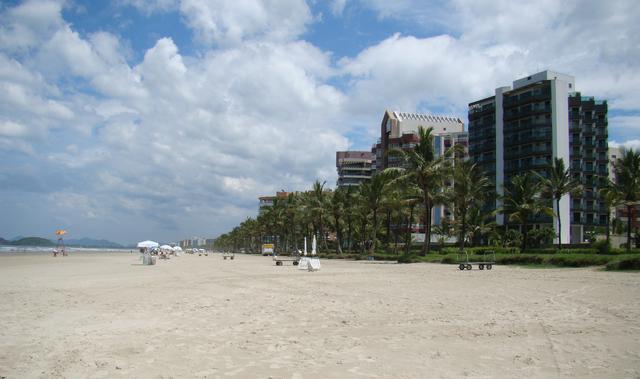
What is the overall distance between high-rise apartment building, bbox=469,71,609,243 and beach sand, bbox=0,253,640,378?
72060 mm

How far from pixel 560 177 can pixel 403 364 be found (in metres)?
50.4

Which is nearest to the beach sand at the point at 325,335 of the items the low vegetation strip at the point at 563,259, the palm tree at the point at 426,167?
the low vegetation strip at the point at 563,259

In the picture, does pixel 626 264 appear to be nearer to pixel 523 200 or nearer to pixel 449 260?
pixel 449 260

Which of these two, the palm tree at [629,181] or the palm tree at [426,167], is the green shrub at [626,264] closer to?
the palm tree at [426,167]

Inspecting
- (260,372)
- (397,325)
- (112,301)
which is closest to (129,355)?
(260,372)

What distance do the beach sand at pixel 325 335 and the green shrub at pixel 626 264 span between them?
34.8 feet

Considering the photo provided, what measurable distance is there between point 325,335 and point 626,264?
2285cm

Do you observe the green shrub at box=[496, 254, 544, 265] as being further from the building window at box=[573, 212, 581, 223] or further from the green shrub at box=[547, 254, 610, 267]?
the building window at box=[573, 212, 581, 223]

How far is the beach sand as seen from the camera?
7.11 m

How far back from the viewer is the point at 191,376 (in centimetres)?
675

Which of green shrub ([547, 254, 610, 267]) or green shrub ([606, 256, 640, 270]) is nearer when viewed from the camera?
green shrub ([606, 256, 640, 270])

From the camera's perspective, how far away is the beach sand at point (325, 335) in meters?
7.11

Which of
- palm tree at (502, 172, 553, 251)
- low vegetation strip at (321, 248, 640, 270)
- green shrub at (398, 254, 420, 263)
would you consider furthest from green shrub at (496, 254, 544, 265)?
palm tree at (502, 172, 553, 251)

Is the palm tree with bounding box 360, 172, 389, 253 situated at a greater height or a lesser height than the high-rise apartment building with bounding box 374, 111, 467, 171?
lesser
